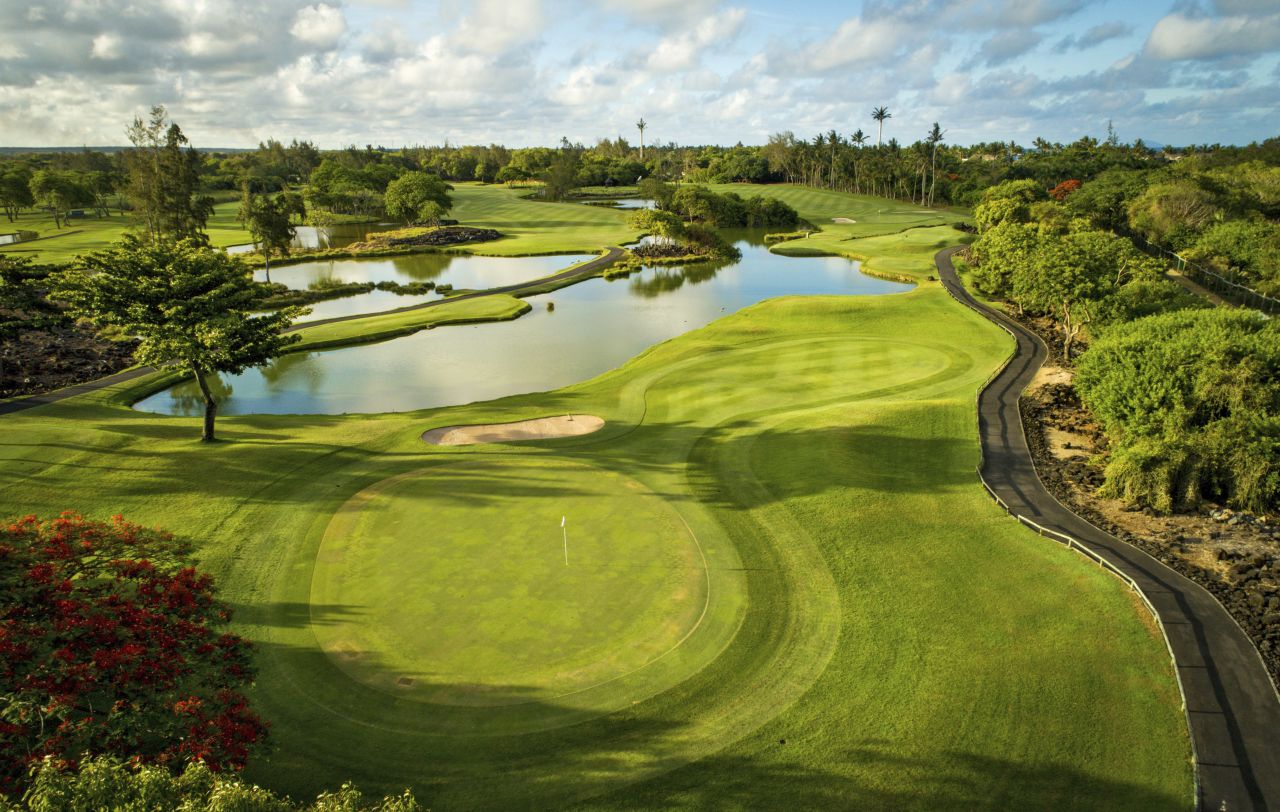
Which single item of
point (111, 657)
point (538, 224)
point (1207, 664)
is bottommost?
point (1207, 664)

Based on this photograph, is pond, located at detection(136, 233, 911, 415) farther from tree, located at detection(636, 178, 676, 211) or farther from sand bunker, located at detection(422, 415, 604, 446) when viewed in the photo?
tree, located at detection(636, 178, 676, 211)

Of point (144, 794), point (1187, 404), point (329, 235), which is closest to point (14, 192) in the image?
point (329, 235)

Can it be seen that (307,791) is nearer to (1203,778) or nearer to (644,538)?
(644,538)

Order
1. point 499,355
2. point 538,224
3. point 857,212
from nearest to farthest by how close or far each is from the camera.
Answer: point 499,355, point 538,224, point 857,212

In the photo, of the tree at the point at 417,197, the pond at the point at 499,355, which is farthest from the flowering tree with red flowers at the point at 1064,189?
the tree at the point at 417,197

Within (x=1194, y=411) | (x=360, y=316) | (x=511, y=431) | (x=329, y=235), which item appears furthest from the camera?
(x=329, y=235)

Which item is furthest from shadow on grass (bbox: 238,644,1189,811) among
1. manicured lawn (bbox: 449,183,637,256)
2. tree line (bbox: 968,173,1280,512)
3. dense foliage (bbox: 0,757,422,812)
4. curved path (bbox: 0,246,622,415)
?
manicured lawn (bbox: 449,183,637,256)

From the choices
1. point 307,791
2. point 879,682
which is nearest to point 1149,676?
point 879,682

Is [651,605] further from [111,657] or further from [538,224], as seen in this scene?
[538,224]

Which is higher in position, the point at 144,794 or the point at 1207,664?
the point at 144,794
